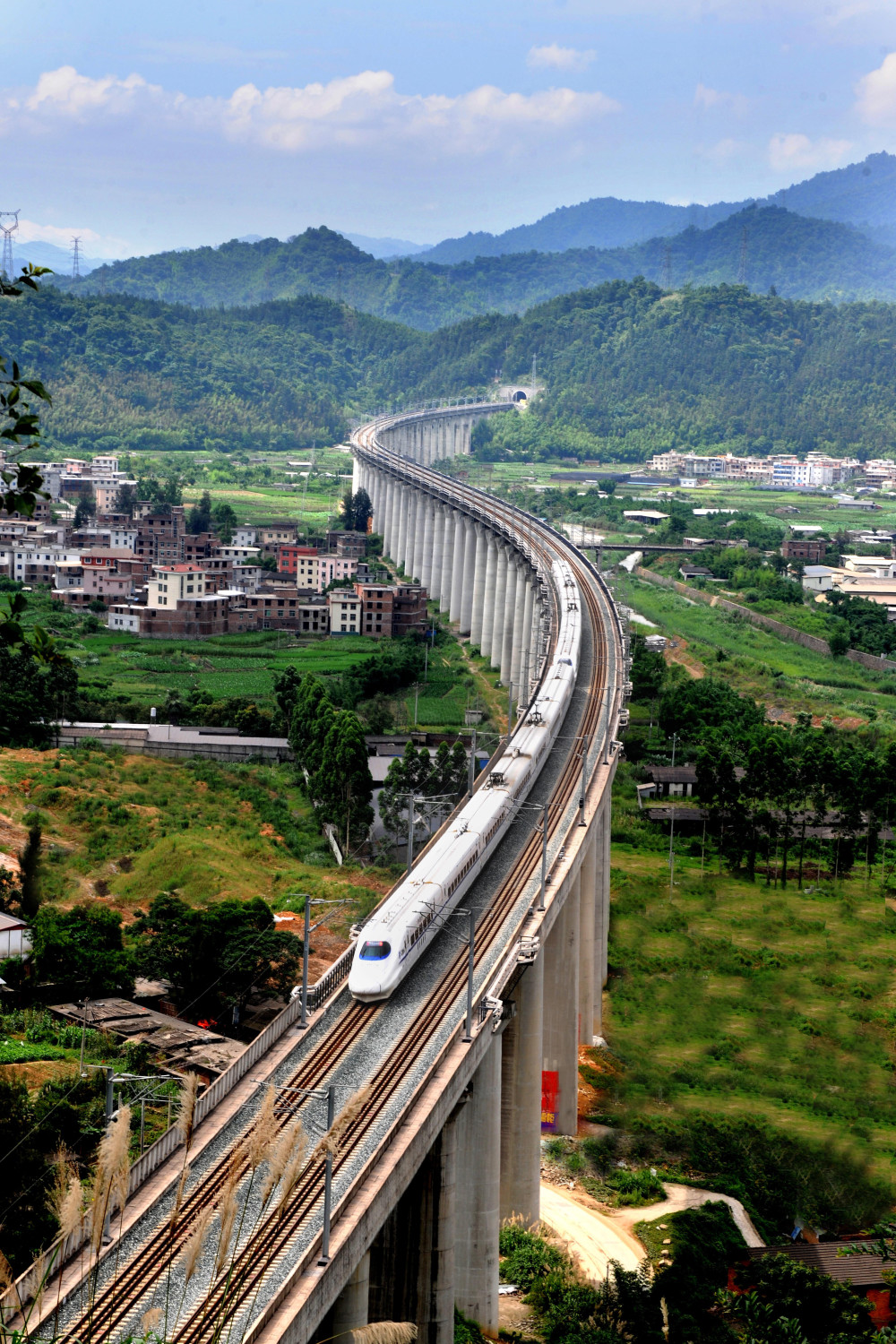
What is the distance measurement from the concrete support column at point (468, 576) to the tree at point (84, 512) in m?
28.7

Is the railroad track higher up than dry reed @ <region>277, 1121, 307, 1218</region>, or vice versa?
dry reed @ <region>277, 1121, 307, 1218</region>

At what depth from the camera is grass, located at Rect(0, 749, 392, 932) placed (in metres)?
39.3

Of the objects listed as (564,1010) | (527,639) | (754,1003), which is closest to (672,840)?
(754,1003)

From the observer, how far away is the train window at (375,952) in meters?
25.3

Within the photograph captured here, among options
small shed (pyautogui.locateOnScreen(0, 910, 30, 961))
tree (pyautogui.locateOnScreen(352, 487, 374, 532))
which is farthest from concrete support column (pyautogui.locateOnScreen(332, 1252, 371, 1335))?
tree (pyautogui.locateOnScreen(352, 487, 374, 532))

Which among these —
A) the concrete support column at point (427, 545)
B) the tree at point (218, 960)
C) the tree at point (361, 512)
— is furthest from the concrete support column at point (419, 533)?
the tree at point (218, 960)

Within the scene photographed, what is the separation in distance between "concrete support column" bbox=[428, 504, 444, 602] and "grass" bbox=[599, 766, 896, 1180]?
44227mm

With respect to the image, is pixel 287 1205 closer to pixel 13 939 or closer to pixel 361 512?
pixel 13 939

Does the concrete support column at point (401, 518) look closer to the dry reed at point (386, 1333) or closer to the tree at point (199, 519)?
the tree at point (199, 519)

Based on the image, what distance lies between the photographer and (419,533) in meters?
94.8

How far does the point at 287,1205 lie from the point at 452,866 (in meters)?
12.2

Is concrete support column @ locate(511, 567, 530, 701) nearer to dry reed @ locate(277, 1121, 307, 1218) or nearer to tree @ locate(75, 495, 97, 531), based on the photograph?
tree @ locate(75, 495, 97, 531)

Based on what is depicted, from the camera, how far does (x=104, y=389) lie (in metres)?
165

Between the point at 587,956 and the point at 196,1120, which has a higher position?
the point at 196,1120
